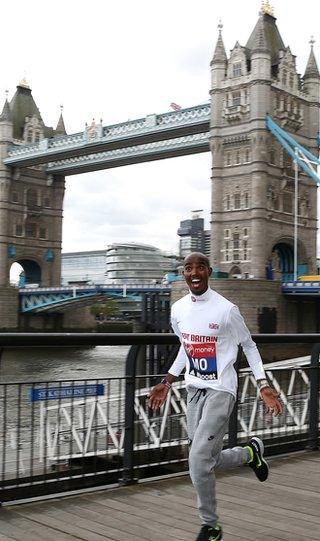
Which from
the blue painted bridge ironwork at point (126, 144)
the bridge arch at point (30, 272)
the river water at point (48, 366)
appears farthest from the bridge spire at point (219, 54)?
the bridge arch at point (30, 272)

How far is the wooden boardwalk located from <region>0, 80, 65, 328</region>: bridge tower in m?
65.2

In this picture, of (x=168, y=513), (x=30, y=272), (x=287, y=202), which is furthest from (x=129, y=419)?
(x=30, y=272)

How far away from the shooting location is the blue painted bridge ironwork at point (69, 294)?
50.4 metres

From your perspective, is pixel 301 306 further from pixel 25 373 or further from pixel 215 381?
pixel 215 381

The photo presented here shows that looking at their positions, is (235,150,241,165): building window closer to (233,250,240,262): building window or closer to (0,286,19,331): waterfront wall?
(233,250,240,262): building window

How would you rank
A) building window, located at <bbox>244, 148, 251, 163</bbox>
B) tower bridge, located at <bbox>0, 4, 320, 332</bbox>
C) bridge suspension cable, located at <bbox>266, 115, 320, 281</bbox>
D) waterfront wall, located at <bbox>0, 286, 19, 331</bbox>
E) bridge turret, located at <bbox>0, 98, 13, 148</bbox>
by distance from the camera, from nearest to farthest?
1. bridge suspension cable, located at <bbox>266, 115, 320, 281</bbox>
2. tower bridge, located at <bbox>0, 4, 320, 332</bbox>
3. building window, located at <bbox>244, 148, 251, 163</bbox>
4. waterfront wall, located at <bbox>0, 286, 19, 331</bbox>
5. bridge turret, located at <bbox>0, 98, 13, 148</bbox>

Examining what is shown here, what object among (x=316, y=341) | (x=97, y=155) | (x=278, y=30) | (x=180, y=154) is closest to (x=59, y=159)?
(x=97, y=155)

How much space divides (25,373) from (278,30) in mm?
37267

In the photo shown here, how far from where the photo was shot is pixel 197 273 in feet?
11.8

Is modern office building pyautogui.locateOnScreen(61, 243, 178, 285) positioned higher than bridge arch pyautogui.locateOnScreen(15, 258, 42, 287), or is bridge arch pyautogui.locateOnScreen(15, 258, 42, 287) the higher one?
modern office building pyautogui.locateOnScreen(61, 243, 178, 285)

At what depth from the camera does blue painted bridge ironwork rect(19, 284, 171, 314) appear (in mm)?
50406

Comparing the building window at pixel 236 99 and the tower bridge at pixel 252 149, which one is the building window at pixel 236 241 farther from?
the building window at pixel 236 99

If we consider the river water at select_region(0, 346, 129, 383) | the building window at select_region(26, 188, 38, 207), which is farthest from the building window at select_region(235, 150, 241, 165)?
the building window at select_region(26, 188, 38, 207)

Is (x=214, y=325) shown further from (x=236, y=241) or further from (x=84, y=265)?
(x=84, y=265)
